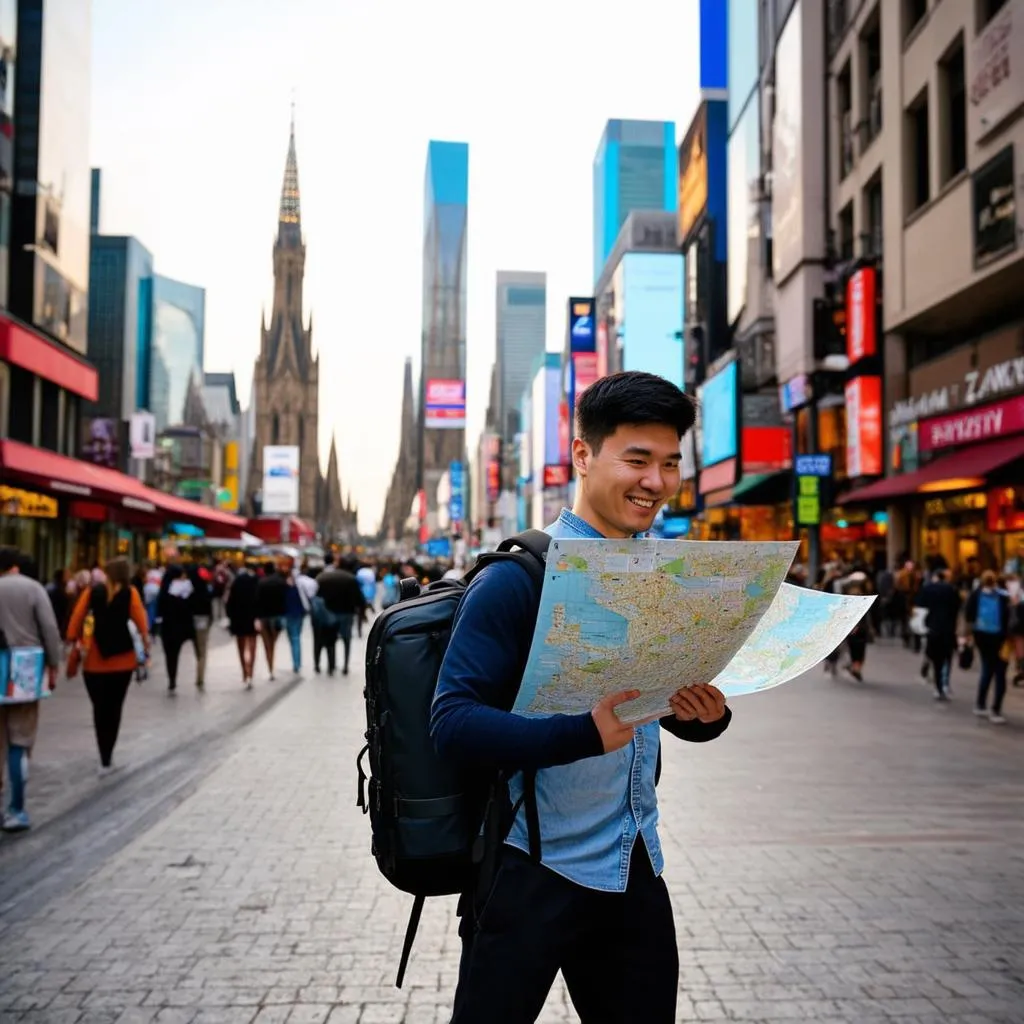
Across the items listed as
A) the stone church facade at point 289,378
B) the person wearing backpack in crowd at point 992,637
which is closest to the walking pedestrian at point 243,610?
the person wearing backpack in crowd at point 992,637

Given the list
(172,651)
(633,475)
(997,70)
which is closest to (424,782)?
(633,475)

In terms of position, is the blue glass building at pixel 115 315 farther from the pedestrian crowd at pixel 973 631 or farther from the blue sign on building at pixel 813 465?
the pedestrian crowd at pixel 973 631

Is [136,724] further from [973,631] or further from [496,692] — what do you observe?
[496,692]

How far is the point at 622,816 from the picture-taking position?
2301mm

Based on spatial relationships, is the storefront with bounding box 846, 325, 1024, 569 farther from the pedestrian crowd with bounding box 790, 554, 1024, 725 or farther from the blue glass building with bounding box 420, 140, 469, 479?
the blue glass building with bounding box 420, 140, 469, 479

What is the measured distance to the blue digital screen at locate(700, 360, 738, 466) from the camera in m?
39.4

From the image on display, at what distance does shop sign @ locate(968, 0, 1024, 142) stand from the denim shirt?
21.4 metres

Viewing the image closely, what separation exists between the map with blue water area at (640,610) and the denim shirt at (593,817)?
0.28m

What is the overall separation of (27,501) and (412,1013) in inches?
950

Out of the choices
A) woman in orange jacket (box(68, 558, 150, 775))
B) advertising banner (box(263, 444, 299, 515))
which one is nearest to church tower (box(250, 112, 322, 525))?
advertising banner (box(263, 444, 299, 515))

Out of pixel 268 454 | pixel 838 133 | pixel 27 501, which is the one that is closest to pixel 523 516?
pixel 268 454

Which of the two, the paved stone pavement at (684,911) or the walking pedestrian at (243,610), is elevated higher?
the walking pedestrian at (243,610)

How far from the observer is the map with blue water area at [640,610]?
1816 millimetres

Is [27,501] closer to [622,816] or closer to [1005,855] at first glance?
[1005,855]
